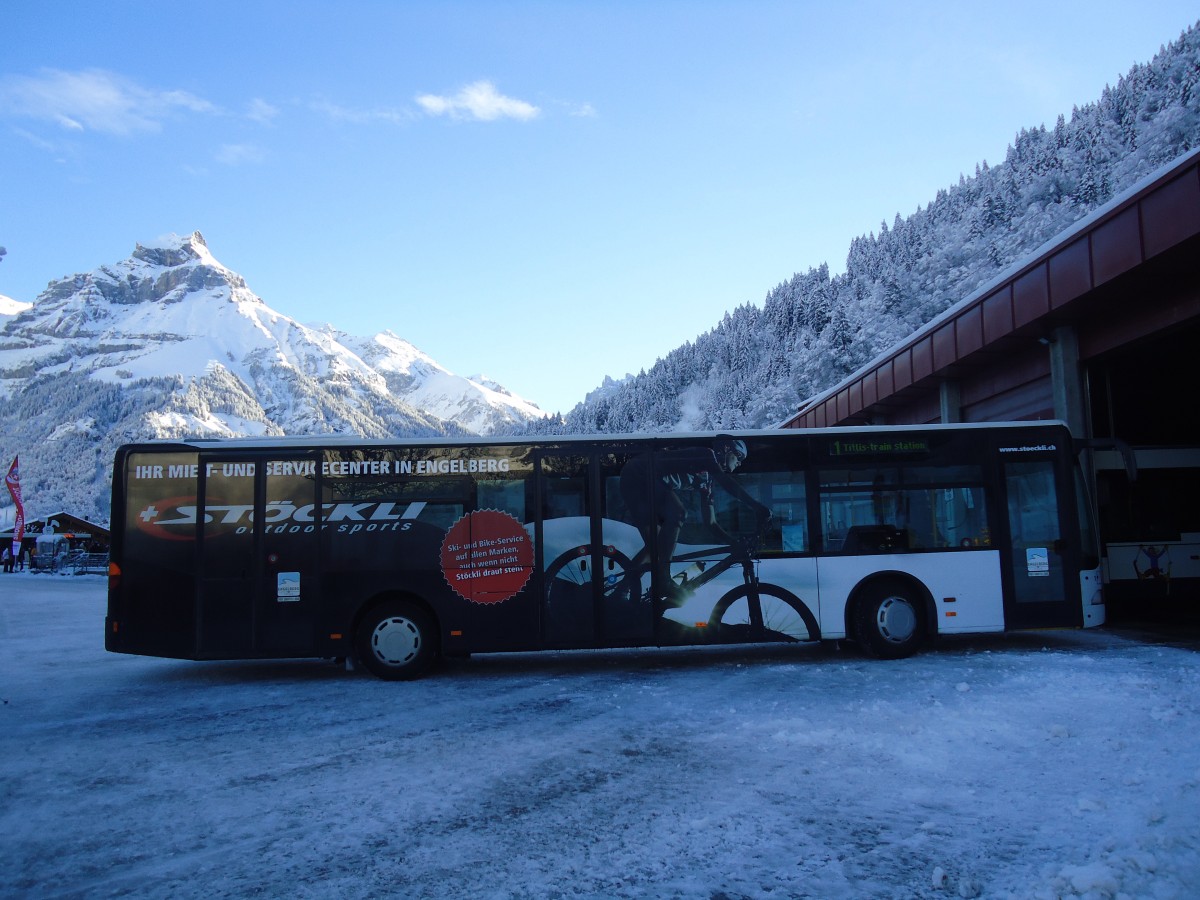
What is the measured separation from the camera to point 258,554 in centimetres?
875

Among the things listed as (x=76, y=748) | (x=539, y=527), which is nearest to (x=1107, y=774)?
(x=539, y=527)

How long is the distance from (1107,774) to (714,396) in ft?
326

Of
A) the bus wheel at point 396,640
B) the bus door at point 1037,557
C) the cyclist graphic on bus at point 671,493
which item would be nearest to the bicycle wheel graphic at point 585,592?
the cyclist graphic on bus at point 671,493

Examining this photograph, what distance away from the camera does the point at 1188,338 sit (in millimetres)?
13430

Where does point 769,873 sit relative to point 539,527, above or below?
below

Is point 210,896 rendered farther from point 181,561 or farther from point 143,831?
point 181,561

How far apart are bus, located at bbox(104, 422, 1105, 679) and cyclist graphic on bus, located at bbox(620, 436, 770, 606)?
2 centimetres

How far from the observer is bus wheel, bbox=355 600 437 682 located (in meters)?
8.70

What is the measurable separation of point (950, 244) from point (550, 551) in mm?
76257

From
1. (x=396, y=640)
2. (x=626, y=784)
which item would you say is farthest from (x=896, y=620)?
(x=396, y=640)

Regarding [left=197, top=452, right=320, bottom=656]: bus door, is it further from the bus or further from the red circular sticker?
the red circular sticker

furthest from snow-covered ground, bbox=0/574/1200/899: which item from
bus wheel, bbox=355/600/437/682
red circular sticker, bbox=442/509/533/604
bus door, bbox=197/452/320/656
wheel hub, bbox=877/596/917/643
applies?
red circular sticker, bbox=442/509/533/604

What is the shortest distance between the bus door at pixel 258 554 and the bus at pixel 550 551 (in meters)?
0.02

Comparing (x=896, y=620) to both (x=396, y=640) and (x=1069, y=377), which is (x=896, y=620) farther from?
(x=1069, y=377)
